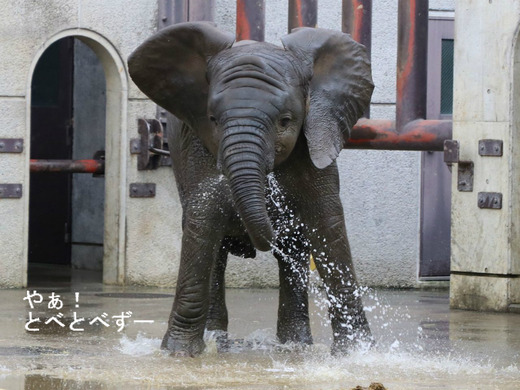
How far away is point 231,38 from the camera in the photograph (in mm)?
7281

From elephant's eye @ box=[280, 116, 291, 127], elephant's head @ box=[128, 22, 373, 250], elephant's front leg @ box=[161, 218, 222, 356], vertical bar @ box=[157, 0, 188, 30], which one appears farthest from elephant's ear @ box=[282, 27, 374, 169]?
vertical bar @ box=[157, 0, 188, 30]

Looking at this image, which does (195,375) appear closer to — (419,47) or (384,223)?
(419,47)

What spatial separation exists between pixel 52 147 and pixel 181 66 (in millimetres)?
7858

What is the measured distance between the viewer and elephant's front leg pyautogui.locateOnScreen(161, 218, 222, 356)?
288 inches

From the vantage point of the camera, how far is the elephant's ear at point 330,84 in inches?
283

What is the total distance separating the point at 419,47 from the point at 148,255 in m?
3.31

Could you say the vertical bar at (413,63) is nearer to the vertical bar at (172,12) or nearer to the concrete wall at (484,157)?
the concrete wall at (484,157)

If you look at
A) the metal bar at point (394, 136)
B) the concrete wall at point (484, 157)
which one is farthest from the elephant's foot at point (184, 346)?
the concrete wall at point (484, 157)

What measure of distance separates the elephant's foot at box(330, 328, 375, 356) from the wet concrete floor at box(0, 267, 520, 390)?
0.07 metres

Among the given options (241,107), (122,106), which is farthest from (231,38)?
(122,106)

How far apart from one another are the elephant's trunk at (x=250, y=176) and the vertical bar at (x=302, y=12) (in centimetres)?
447

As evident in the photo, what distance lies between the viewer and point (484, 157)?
35.1 ft

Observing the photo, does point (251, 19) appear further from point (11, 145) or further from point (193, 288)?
point (193, 288)

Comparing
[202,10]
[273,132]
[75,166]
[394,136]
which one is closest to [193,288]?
[273,132]
